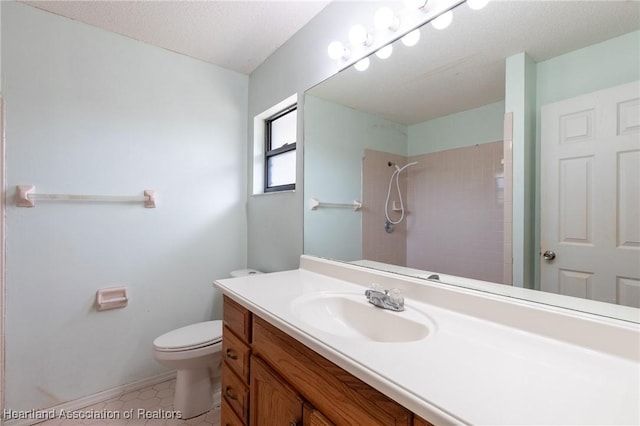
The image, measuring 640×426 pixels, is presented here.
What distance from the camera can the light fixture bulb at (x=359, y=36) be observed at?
1.29 meters

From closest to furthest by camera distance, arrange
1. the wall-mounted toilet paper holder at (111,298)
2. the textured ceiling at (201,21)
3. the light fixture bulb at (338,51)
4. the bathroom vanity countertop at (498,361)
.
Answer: the bathroom vanity countertop at (498,361) → the light fixture bulb at (338,51) → the textured ceiling at (201,21) → the wall-mounted toilet paper holder at (111,298)

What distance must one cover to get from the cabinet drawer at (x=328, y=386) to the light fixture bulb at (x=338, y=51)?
1292 mm

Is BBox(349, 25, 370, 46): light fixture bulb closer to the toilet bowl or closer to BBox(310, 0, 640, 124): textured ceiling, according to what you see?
BBox(310, 0, 640, 124): textured ceiling

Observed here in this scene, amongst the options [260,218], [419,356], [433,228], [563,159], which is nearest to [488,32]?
[563,159]

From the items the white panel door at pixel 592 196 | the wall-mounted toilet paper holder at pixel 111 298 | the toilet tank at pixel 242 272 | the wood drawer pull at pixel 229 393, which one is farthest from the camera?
the toilet tank at pixel 242 272

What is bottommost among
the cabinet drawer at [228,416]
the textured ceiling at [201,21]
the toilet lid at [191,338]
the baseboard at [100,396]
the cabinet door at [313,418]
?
the baseboard at [100,396]

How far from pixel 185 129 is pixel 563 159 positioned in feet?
6.78

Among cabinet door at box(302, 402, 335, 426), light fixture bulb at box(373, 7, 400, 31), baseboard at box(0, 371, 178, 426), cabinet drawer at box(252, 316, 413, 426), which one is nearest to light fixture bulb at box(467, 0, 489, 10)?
light fixture bulb at box(373, 7, 400, 31)

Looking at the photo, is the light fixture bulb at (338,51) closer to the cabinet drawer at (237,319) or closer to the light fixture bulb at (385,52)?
the light fixture bulb at (385,52)

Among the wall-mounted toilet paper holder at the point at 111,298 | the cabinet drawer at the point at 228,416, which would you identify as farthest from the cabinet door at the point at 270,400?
the wall-mounted toilet paper holder at the point at 111,298

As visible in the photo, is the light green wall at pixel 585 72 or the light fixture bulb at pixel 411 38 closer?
the light green wall at pixel 585 72

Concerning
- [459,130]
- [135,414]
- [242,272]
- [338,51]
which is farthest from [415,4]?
[135,414]

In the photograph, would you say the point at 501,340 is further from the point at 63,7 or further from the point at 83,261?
the point at 63,7

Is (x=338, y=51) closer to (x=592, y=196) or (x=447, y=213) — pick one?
(x=447, y=213)
